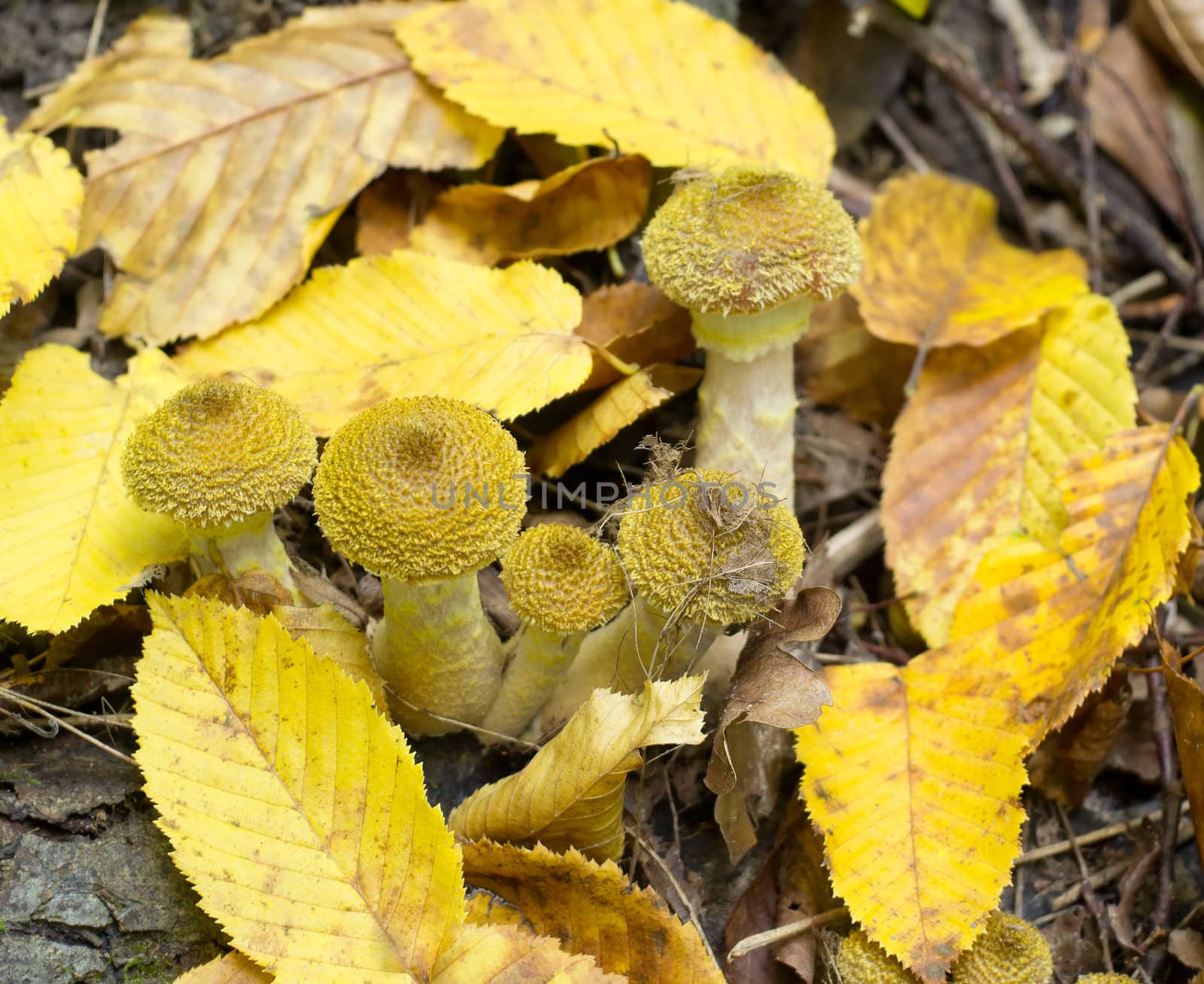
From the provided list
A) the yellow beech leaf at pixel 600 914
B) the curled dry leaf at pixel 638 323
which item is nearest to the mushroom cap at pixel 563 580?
the yellow beech leaf at pixel 600 914

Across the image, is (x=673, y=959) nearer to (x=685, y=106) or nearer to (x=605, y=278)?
(x=605, y=278)

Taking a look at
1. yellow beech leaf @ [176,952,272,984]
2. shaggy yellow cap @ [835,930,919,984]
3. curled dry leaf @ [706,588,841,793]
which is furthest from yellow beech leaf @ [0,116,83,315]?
shaggy yellow cap @ [835,930,919,984]

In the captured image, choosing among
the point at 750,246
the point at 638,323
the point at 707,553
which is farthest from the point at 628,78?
the point at 707,553

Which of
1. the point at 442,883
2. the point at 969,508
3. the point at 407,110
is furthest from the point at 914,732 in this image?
the point at 407,110

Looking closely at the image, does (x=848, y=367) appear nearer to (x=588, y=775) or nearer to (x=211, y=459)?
(x=588, y=775)

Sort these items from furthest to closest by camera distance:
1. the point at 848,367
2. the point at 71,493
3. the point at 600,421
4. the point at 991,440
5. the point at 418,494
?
the point at 848,367 < the point at 991,440 < the point at 600,421 < the point at 71,493 < the point at 418,494

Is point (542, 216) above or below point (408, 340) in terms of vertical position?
above

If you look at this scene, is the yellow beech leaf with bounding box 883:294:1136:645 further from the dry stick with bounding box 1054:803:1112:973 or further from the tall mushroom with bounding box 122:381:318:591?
the tall mushroom with bounding box 122:381:318:591

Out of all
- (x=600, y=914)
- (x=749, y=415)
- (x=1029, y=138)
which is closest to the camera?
(x=600, y=914)
